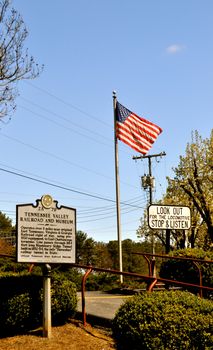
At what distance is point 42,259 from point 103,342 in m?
1.85

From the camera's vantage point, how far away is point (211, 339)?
7043 mm

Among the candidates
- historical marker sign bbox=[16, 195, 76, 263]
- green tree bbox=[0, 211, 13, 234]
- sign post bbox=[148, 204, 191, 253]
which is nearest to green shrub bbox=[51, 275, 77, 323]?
historical marker sign bbox=[16, 195, 76, 263]

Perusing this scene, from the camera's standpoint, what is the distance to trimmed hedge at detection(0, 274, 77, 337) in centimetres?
884

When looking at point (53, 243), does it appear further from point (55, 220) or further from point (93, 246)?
point (93, 246)

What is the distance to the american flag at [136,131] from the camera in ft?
72.1

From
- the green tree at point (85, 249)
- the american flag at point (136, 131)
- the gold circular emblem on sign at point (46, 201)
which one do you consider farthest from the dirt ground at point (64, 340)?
the green tree at point (85, 249)

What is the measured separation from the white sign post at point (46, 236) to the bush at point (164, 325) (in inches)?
77.4

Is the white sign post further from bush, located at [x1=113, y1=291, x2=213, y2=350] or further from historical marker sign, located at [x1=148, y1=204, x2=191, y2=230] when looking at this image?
historical marker sign, located at [x1=148, y1=204, x2=191, y2=230]

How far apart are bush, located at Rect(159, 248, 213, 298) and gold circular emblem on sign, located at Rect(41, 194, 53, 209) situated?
21.4ft

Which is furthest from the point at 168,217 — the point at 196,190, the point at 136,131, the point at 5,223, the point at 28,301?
the point at 5,223

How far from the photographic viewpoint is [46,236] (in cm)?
930

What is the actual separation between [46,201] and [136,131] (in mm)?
13422

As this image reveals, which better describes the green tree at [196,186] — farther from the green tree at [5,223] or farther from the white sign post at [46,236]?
the green tree at [5,223]

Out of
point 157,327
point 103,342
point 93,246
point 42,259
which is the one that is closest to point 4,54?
point 42,259
